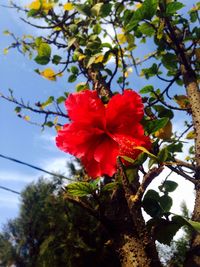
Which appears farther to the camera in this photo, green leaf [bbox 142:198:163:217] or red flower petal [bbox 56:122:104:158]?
green leaf [bbox 142:198:163:217]

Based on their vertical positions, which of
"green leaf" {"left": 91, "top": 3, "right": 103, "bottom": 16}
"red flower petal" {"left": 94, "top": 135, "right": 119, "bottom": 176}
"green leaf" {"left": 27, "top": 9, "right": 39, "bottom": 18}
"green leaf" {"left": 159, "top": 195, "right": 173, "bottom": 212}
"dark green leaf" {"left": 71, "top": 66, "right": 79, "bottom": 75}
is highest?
"green leaf" {"left": 27, "top": 9, "right": 39, "bottom": 18}

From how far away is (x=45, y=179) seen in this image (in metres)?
16.7

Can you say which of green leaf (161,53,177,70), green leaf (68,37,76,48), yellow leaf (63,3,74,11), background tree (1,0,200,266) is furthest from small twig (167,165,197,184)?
yellow leaf (63,3,74,11)

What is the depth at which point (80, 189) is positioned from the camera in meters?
0.69

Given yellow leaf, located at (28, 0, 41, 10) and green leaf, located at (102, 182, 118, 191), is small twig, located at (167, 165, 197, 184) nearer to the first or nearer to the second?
green leaf, located at (102, 182, 118, 191)

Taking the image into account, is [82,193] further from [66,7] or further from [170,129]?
[66,7]

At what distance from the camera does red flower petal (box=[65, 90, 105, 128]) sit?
24.9 inches

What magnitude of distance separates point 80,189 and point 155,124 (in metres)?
0.22

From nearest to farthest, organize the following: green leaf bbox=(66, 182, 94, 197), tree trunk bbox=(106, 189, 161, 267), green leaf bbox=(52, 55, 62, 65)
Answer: tree trunk bbox=(106, 189, 161, 267), green leaf bbox=(66, 182, 94, 197), green leaf bbox=(52, 55, 62, 65)

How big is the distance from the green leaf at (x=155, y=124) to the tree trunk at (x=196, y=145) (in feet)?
0.89

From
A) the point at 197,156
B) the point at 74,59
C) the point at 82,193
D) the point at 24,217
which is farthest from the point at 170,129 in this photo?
the point at 24,217

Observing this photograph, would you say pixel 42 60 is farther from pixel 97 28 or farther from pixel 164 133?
pixel 164 133

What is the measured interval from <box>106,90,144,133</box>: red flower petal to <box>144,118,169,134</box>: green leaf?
118mm

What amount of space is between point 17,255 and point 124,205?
17.4 metres
